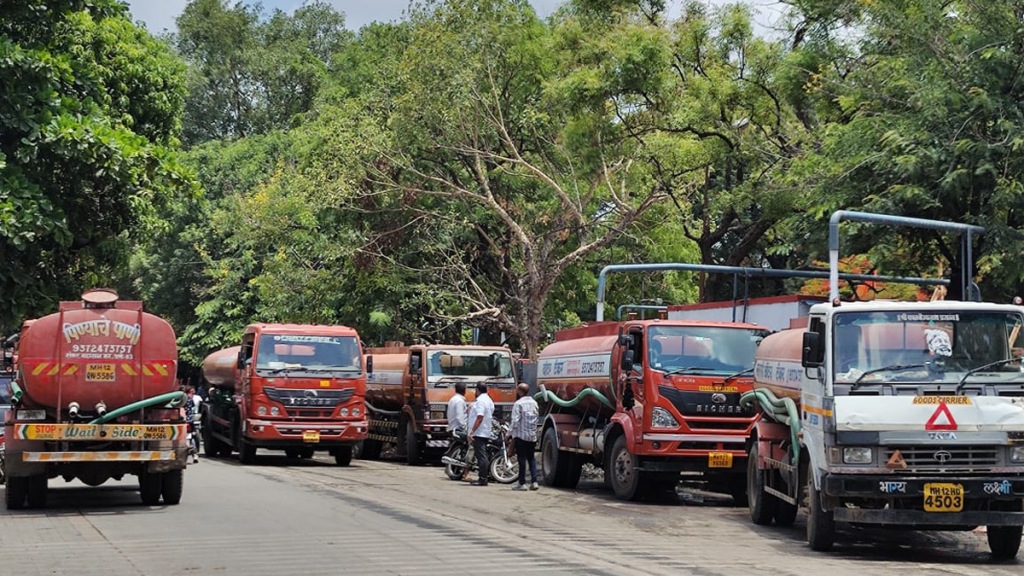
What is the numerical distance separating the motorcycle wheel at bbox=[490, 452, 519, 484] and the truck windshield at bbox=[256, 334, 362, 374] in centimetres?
454

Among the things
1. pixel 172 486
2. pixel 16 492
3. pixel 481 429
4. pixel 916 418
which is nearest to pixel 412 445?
pixel 481 429

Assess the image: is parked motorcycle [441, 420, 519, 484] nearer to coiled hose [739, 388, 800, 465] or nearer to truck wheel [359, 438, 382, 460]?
coiled hose [739, 388, 800, 465]

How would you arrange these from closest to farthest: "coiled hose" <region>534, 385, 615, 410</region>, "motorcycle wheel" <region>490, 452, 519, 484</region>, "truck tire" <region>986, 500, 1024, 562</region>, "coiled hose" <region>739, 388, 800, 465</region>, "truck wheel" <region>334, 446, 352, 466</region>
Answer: "truck tire" <region>986, 500, 1024, 562</region> → "coiled hose" <region>739, 388, 800, 465</region> → "coiled hose" <region>534, 385, 615, 410</region> → "motorcycle wheel" <region>490, 452, 519, 484</region> → "truck wheel" <region>334, 446, 352, 466</region>

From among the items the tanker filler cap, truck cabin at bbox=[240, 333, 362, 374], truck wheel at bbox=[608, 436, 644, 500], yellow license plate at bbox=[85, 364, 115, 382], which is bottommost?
truck wheel at bbox=[608, 436, 644, 500]

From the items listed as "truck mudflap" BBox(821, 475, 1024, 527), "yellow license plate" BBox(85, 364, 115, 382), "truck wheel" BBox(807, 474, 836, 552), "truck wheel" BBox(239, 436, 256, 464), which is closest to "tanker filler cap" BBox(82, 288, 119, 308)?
"yellow license plate" BBox(85, 364, 115, 382)

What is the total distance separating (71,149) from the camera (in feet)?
68.5

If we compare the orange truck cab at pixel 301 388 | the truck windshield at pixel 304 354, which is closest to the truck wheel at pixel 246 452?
the orange truck cab at pixel 301 388

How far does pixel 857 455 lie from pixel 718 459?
20.7 ft

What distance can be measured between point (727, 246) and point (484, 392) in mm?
22465

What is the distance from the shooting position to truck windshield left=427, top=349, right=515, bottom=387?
28656mm

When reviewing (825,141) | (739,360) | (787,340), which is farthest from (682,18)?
(787,340)

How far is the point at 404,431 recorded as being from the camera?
3027 centimetres

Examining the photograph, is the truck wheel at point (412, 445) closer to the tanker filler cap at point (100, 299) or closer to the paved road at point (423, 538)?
the paved road at point (423, 538)

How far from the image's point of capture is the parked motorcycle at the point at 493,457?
77.4ft
